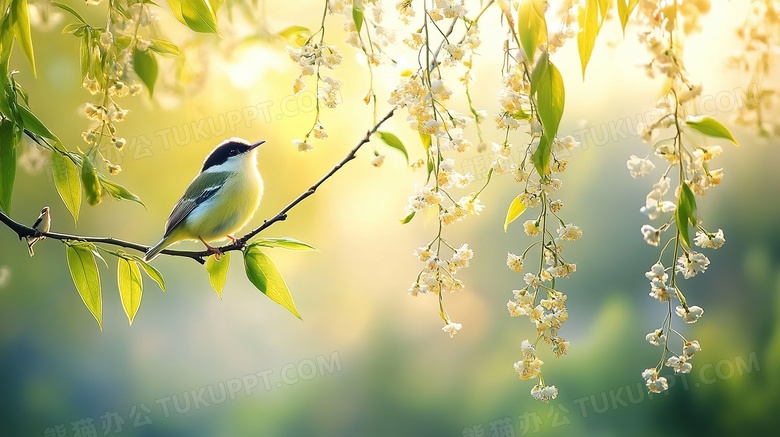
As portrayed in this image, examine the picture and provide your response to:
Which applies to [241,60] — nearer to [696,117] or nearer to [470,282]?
[696,117]

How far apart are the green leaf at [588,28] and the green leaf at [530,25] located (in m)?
0.04

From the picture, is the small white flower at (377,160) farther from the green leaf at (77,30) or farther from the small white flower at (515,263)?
the green leaf at (77,30)

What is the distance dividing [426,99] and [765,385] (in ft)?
5.90

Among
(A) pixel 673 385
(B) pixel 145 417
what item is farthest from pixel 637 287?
(B) pixel 145 417

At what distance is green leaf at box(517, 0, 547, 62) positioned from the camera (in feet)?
1.23

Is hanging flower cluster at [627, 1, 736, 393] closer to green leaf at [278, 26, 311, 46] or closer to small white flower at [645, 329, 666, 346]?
small white flower at [645, 329, 666, 346]

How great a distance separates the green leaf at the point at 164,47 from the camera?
57 cm

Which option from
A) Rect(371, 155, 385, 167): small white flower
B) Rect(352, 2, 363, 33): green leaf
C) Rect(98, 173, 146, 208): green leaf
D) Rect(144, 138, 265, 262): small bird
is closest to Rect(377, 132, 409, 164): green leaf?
Rect(371, 155, 385, 167): small white flower

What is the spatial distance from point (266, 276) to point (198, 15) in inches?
9.4

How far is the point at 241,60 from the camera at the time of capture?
3.01 feet

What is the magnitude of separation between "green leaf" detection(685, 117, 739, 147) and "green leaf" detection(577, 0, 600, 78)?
8cm

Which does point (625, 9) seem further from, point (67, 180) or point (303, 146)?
point (67, 180)

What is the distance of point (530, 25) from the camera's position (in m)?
0.38

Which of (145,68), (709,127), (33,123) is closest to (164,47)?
(145,68)
